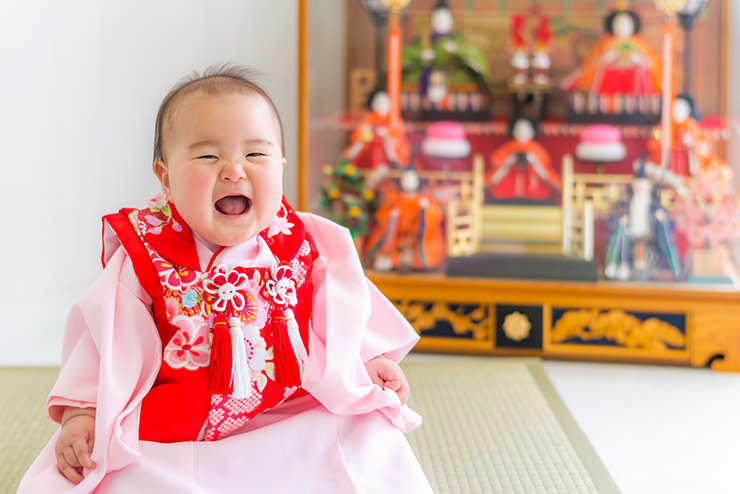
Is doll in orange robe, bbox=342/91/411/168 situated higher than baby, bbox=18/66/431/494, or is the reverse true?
doll in orange robe, bbox=342/91/411/168

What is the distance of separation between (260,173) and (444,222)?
1.10 m

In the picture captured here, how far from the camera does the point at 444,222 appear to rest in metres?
1.80

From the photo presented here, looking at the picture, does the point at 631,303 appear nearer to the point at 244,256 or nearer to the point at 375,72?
the point at 375,72

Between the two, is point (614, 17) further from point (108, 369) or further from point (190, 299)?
point (108, 369)

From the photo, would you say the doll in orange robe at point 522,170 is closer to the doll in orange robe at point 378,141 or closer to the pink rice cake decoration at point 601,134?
the pink rice cake decoration at point 601,134

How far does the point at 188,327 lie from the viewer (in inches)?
29.1

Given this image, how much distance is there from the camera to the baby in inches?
27.9

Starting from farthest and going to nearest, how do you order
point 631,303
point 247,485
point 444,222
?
Answer: point 444,222, point 631,303, point 247,485

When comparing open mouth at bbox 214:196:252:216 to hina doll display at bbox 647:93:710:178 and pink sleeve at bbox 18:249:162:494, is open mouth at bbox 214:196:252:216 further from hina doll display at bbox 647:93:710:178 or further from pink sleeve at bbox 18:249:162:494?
hina doll display at bbox 647:93:710:178

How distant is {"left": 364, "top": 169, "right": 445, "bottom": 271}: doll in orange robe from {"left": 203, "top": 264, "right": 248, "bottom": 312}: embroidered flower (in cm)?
102

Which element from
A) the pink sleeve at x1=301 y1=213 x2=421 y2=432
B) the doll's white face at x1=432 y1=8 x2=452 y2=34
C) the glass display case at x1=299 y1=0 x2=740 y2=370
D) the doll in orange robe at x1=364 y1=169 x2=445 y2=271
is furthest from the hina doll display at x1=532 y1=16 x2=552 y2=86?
the pink sleeve at x1=301 y1=213 x2=421 y2=432

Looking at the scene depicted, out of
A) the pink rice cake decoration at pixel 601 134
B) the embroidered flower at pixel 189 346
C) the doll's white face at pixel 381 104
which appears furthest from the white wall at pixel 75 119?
the embroidered flower at pixel 189 346

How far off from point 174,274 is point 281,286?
12 centimetres

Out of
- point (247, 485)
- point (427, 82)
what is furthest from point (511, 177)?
point (247, 485)
